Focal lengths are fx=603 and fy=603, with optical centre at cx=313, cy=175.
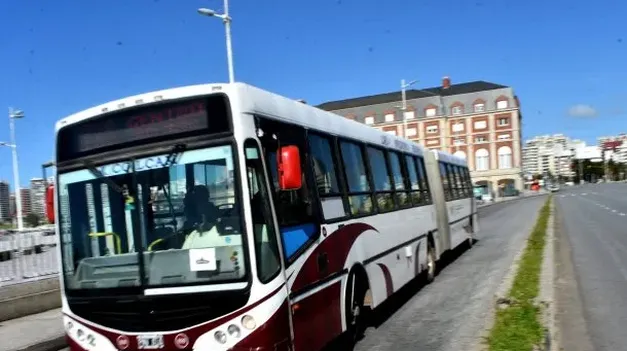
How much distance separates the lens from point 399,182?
1036cm

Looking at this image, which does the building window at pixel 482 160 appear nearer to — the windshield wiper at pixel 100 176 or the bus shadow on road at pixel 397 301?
the bus shadow on road at pixel 397 301

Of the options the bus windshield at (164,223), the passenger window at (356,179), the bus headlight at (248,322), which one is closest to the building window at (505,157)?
the passenger window at (356,179)

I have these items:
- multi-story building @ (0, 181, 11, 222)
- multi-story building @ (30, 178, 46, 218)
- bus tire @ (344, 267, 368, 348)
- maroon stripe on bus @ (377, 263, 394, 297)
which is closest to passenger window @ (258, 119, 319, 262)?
bus tire @ (344, 267, 368, 348)

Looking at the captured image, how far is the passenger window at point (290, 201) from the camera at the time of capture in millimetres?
5402

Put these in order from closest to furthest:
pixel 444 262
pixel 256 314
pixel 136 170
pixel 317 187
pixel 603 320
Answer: pixel 256 314
pixel 136 170
pixel 317 187
pixel 603 320
pixel 444 262

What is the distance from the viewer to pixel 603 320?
8.04 m

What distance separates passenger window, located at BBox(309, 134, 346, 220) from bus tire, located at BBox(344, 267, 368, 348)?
0.81 metres

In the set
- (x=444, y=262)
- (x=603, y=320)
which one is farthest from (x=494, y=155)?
(x=603, y=320)

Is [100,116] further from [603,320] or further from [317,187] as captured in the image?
[603,320]

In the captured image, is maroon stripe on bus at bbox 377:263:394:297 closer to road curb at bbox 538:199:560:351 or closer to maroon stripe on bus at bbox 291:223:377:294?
maroon stripe on bus at bbox 291:223:377:294

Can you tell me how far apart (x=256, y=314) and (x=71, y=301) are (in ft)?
6.01

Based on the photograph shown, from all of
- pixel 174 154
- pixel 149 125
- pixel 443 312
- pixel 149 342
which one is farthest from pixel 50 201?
pixel 443 312

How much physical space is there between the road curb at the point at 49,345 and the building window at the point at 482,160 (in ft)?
332

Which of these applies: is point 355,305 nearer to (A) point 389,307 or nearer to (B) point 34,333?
(A) point 389,307
